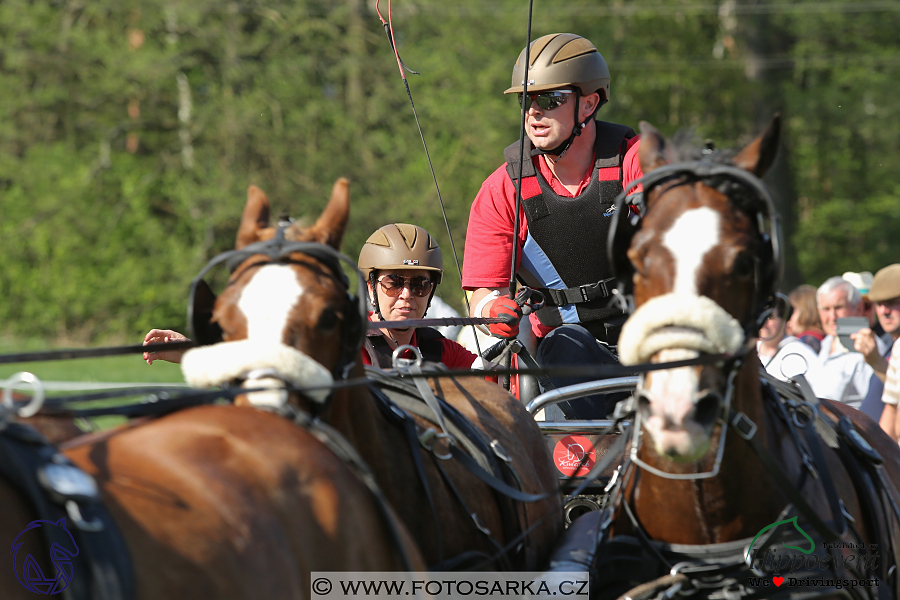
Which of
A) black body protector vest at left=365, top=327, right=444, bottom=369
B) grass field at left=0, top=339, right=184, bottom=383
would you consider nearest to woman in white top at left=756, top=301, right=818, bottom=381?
black body protector vest at left=365, top=327, right=444, bottom=369

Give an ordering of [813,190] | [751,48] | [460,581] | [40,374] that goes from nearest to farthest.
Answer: [460,581] → [40,374] → [751,48] → [813,190]

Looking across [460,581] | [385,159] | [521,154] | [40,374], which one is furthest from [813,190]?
[460,581]

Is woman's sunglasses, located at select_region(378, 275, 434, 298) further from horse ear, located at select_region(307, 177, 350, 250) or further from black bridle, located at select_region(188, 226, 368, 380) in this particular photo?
black bridle, located at select_region(188, 226, 368, 380)

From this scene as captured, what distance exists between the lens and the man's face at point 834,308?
7770 millimetres

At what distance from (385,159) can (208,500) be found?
19874 mm

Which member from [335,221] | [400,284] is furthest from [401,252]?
[335,221]

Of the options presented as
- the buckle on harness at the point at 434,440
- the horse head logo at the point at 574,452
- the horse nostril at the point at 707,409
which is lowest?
the horse head logo at the point at 574,452

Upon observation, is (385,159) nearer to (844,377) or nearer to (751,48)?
(751,48)

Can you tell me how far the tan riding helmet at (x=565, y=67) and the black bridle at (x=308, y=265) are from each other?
2113 mm

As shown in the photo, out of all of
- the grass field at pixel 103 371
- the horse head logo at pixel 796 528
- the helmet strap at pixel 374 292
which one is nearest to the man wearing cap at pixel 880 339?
the helmet strap at pixel 374 292

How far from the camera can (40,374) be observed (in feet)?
49.5

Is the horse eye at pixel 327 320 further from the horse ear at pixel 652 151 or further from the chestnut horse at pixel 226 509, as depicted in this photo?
the horse ear at pixel 652 151

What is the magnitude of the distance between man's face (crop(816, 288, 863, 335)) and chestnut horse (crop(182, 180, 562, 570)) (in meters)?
4.61

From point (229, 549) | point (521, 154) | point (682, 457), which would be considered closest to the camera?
point (229, 549)
